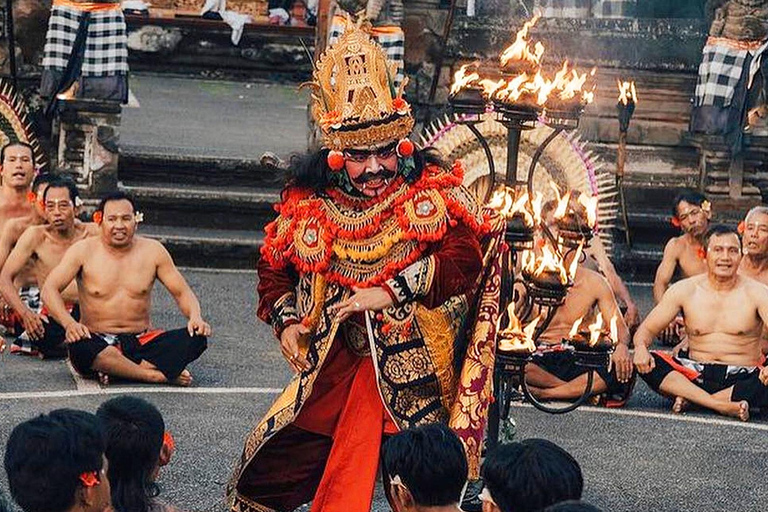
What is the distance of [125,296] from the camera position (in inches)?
→ 415

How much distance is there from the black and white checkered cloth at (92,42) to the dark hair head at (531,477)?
902 cm

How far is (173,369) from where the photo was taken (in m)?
10.2

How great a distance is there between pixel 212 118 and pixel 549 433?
29.7 ft

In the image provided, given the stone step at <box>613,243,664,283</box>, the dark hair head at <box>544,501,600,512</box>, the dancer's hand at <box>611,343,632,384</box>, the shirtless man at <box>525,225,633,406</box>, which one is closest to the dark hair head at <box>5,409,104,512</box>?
the dark hair head at <box>544,501,600,512</box>

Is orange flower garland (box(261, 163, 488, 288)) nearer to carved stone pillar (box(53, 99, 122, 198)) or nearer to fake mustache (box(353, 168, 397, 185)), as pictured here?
fake mustache (box(353, 168, 397, 185))

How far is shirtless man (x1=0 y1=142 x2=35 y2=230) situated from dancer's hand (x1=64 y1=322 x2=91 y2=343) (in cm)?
177

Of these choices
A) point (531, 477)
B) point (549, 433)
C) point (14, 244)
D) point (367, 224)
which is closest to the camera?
point (531, 477)

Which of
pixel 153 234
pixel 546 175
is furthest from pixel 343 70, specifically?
pixel 153 234

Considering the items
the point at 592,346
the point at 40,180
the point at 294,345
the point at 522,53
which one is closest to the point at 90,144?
the point at 40,180

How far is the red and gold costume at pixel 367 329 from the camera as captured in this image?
7.50m

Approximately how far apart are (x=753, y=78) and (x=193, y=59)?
27.3 feet

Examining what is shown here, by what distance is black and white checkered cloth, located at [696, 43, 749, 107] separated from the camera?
14.2 m

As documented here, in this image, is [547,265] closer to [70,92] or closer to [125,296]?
[125,296]

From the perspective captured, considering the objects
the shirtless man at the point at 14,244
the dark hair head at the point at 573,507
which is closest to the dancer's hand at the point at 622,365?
the shirtless man at the point at 14,244
